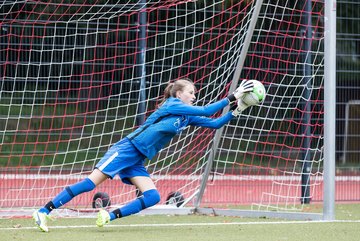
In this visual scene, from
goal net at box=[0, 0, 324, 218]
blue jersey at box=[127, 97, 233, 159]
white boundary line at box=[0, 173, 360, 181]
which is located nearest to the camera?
blue jersey at box=[127, 97, 233, 159]

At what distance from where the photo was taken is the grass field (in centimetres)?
761

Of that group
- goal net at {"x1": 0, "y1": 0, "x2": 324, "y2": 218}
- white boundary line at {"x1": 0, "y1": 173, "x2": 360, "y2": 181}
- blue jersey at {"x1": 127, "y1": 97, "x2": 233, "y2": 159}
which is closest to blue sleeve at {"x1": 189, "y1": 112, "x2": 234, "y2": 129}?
blue jersey at {"x1": 127, "y1": 97, "x2": 233, "y2": 159}

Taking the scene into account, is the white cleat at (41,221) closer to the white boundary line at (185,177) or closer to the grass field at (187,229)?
the grass field at (187,229)

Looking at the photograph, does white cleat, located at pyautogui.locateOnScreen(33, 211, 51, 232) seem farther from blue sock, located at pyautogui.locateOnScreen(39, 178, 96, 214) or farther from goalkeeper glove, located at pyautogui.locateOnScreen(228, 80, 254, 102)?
goalkeeper glove, located at pyautogui.locateOnScreen(228, 80, 254, 102)

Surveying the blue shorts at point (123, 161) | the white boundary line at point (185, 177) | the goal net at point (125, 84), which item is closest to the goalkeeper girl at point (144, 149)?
Result: the blue shorts at point (123, 161)

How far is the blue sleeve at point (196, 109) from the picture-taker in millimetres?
8320

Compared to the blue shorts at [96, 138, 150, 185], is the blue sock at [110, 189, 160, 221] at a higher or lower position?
lower

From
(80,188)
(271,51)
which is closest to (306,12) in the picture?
(271,51)

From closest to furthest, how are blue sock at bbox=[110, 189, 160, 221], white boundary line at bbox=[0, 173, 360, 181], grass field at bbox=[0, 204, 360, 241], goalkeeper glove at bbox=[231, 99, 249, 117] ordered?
grass field at bbox=[0, 204, 360, 241]
blue sock at bbox=[110, 189, 160, 221]
goalkeeper glove at bbox=[231, 99, 249, 117]
white boundary line at bbox=[0, 173, 360, 181]

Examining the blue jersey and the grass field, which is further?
the blue jersey

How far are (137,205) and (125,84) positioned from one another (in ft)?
10.9

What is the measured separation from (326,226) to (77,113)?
404 centimetres

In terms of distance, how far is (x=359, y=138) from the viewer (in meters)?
13.0

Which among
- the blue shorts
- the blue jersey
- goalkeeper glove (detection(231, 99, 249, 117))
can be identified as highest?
goalkeeper glove (detection(231, 99, 249, 117))
